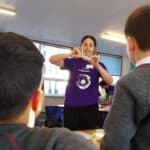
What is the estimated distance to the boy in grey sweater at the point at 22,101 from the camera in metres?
0.60

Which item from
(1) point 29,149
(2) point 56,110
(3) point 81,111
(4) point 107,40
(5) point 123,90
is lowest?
(2) point 56,110

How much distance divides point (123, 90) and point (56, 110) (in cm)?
490

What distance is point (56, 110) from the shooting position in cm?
591

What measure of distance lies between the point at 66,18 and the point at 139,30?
446cm

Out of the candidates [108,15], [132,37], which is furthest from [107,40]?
[132,37]

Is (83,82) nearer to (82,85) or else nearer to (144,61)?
(82,85)

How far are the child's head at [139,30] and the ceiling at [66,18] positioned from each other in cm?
331

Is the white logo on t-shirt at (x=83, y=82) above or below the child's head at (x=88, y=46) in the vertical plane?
below

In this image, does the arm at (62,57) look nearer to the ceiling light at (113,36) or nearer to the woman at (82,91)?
the woman at (82,91)

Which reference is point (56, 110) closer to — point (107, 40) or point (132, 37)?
point (107, 40)

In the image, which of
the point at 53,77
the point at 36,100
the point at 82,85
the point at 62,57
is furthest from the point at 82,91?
the point at 53,77

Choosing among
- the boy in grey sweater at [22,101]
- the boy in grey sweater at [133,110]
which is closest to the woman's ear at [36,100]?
the boy in grey sweater at [22,101]

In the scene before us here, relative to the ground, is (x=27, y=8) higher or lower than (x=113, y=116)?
higher

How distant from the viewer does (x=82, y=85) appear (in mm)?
2148
